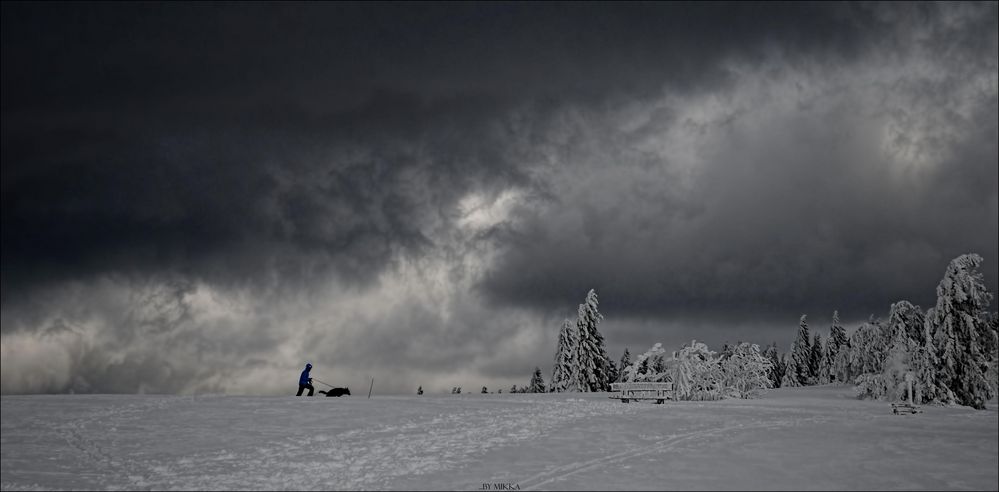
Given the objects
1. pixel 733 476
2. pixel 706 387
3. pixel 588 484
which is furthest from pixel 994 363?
pixel 588 484

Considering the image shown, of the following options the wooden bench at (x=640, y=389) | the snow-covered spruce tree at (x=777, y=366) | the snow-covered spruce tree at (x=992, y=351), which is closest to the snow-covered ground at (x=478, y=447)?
the wooden bench at (x=640, y=389)

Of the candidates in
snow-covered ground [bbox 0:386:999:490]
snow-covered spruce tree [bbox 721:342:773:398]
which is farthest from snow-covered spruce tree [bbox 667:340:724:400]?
snow-covered ground [bbox 0:386:999:490]

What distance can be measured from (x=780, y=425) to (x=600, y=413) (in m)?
7.16

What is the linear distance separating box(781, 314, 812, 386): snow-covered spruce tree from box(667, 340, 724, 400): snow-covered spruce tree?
69038mm

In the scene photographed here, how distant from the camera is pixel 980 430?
25641 millimetres

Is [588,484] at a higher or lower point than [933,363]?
lower

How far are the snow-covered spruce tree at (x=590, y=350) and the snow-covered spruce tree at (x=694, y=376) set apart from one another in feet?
97.0

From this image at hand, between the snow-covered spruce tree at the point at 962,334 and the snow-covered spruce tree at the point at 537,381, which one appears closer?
the snow-covered spruce tree at the point at 962,334

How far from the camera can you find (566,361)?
74.9 metres

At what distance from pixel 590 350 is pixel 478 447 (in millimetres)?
51966

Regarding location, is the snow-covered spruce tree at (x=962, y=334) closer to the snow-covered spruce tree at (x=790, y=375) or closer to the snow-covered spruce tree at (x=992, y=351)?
the snow-covered spruce tree at (x=992, y=351)

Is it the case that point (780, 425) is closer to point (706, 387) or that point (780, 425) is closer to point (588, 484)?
point (588, 484)

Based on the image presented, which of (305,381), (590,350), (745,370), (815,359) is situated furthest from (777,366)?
(305,381)

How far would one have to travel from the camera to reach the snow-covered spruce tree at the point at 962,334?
41406 millimetres
